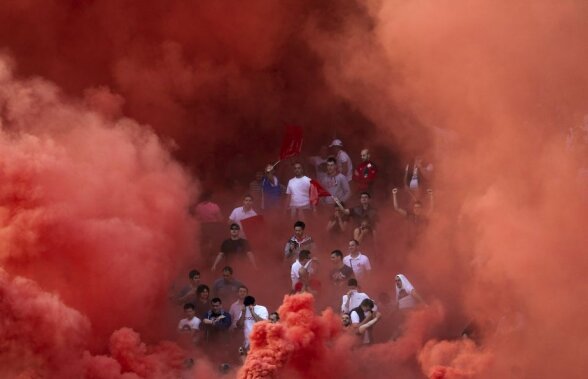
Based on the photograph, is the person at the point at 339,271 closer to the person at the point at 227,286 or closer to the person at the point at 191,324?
the person at the point at 227,286

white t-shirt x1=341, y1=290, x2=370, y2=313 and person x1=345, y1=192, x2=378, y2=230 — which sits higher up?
person x1=345, y1=192, x2=378, y2=230

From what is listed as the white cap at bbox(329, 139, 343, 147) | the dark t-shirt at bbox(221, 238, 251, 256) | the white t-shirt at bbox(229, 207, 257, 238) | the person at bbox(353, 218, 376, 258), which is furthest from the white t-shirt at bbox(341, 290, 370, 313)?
the white cap at bbox(329, 139, 343, 147)

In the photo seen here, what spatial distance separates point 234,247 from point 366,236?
6.46 ft

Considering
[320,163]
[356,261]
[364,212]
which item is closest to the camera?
[356,261]

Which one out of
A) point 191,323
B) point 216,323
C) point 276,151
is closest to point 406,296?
point 216,323

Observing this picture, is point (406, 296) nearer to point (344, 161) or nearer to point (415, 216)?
point (415, 216)

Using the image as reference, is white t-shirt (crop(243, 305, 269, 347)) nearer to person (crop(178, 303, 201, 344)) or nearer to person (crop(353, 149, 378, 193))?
person (crop(178, 303, 201, 344))

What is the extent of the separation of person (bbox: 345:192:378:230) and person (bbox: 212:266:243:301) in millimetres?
2282

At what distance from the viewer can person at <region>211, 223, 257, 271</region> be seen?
47.3 feet

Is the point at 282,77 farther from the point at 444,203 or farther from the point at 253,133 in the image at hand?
the point at 444,203

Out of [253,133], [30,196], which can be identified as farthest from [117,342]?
[253,133]

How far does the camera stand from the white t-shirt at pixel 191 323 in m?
13.0

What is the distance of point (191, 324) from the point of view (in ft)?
42.7

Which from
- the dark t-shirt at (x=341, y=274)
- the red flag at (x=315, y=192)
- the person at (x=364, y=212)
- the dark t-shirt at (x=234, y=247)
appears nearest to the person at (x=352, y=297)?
the dark t-shirt at (x=341, y=274)
